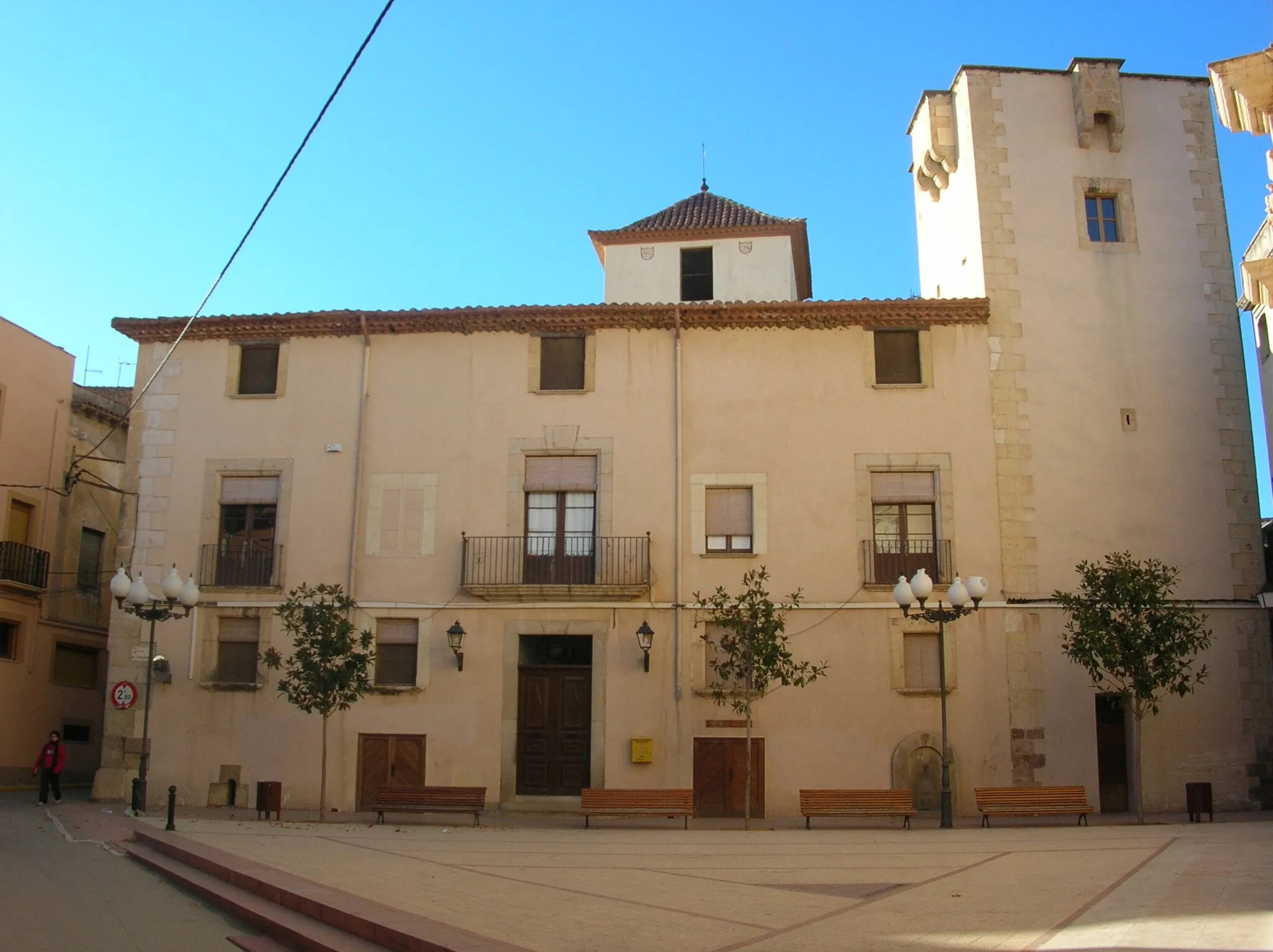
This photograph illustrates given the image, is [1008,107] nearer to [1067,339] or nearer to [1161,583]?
[1067,339]

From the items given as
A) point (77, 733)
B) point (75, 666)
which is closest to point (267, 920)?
point (77, 733)

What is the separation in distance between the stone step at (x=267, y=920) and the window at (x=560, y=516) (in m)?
9.71

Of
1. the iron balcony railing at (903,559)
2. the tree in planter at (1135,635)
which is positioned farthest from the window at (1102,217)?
the iron balcony railing at (903,559)

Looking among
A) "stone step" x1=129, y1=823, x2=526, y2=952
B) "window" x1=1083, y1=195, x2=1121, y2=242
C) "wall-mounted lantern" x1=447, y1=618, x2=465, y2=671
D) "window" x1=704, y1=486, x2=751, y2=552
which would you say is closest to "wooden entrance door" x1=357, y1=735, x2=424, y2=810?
"wall-mounted lantern" x1=447, y1=618, x2=465, y2=671

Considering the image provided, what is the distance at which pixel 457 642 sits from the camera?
826 inches

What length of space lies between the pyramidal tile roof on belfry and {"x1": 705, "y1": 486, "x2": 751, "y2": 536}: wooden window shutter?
8749 millimetres

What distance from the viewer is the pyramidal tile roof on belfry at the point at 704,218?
28312mm

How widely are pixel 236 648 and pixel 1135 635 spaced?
15.0m

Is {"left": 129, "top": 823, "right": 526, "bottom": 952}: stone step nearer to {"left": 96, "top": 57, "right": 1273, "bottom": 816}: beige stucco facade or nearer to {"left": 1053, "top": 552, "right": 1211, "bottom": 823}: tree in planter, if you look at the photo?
{"left": 96, "top": 57, "right": 1273, "bottom": 816}: beige stucco facade

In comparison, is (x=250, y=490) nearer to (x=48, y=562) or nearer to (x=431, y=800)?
(x=431, y=800)

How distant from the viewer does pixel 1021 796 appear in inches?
714

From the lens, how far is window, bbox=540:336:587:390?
22.5m

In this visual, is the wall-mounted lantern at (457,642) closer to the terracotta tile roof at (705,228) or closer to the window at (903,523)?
the window at (903,523)

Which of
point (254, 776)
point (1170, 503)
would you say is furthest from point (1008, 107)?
point (254, 776)
